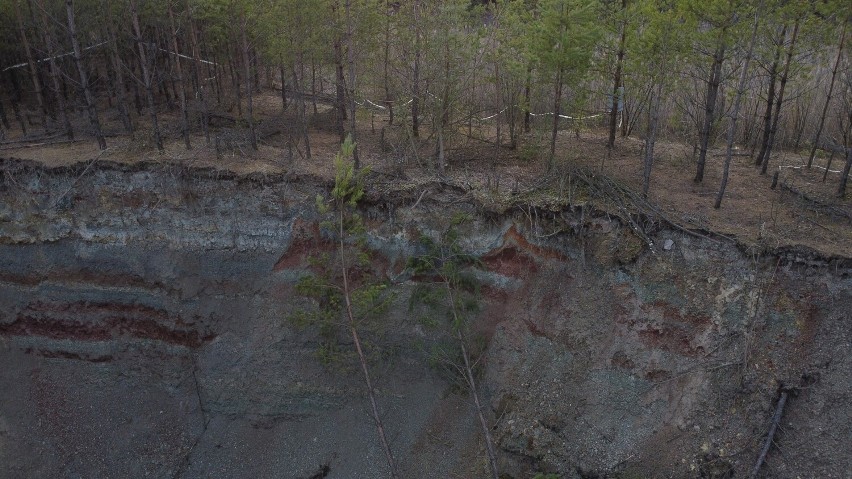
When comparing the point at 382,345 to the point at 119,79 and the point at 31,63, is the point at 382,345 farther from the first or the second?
the point at 31,63

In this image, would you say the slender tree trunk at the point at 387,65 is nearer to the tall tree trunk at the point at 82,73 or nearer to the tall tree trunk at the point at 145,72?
the tall tree trunk at the point at 145,72

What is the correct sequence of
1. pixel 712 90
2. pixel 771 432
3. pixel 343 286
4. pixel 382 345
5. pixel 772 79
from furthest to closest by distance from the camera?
pixel 772 79
pixel 712 90
pixel 382 345
pixel 343 286
pixel 771 432

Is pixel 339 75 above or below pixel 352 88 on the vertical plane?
above

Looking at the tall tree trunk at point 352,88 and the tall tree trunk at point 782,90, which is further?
the tall tree trunk at point 782,90

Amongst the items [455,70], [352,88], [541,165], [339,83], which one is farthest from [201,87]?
[541,165]

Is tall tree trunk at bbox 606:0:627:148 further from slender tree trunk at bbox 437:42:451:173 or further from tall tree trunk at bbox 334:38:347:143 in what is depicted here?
tall tree trunk at bbox 334:38:347:143

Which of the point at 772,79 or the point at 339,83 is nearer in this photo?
the point at 772,79

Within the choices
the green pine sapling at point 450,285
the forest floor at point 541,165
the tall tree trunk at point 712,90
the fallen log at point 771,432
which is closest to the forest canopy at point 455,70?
the tall tree trunk at point 712,90
